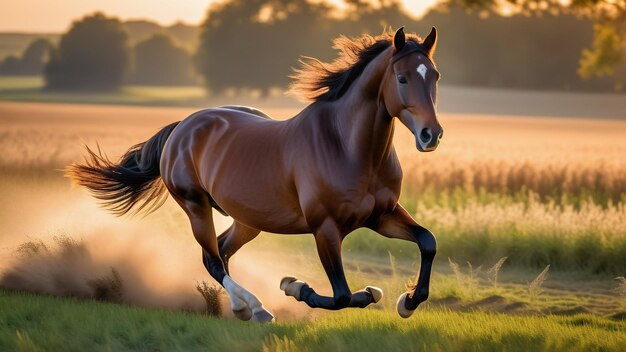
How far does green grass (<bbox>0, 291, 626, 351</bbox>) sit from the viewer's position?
677 centimetres

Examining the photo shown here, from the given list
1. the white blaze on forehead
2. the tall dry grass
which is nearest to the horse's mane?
the white blaze on forehead

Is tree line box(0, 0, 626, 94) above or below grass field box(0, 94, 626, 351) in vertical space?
above

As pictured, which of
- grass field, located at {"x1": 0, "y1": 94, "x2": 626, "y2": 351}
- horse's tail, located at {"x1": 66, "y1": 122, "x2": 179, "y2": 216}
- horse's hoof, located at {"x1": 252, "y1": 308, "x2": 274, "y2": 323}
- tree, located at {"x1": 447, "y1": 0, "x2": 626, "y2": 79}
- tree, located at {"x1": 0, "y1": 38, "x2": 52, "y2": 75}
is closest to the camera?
grass field, located at {"x1": 0, "y1": 94, "x2": 626, "y2": 351}

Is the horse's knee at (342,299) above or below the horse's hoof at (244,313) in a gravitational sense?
above

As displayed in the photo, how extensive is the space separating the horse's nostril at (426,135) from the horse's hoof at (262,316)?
6.72 feet

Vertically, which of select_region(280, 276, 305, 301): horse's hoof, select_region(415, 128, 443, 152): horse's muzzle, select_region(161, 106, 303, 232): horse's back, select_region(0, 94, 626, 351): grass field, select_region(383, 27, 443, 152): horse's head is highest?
select_region(383, 27, 443, 152): horse's head

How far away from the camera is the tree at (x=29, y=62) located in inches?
3679

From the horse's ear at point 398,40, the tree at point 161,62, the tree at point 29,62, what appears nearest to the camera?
the horse's ear at point 398,40

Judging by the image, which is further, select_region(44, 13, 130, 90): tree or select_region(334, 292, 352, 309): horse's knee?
select_region(44, 13, 130, 90): tree

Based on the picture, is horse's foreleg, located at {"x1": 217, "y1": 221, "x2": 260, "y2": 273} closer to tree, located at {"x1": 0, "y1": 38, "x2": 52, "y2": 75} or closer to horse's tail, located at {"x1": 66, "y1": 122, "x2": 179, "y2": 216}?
horse's tail, located at {"x1": 66, "y1": 122, "x2": 179, "y2": 216}

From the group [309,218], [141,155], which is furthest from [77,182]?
[309,218]

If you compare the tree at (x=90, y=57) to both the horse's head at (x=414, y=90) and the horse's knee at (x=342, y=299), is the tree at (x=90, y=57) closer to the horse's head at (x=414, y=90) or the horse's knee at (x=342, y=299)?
the horse's knee at (x=342, y=299)

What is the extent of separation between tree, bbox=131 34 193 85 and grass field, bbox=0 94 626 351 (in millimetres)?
83661

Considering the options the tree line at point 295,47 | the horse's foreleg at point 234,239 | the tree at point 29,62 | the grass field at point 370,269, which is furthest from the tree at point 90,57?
the horse's foreleg at point 234,239
